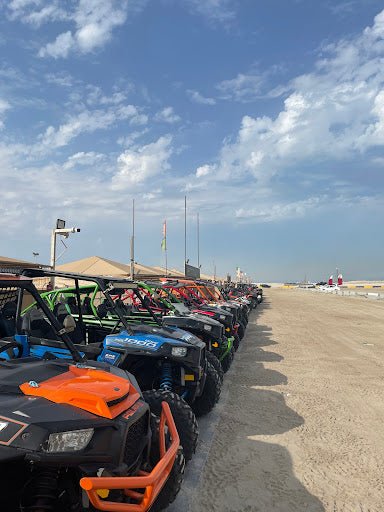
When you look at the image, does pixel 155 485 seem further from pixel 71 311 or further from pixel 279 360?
pixel 279 360

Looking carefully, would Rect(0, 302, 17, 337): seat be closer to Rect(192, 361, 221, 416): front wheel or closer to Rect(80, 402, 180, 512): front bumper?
Rect(80, 402, 180, 512): front bumper

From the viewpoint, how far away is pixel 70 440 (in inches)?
88.1

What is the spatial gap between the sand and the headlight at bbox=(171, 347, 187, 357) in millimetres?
939

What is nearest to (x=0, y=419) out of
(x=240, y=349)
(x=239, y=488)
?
(x=239, y=488)

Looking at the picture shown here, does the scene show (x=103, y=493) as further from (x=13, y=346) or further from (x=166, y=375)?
(x=166, y=375)

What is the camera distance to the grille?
255 cm

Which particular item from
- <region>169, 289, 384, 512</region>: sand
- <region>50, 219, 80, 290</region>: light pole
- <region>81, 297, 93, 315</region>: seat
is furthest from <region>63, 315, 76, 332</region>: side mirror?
<region>50, 219, 80, 290</region>: light pole

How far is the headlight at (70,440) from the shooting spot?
2.19m

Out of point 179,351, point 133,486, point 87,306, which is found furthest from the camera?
point 87,306

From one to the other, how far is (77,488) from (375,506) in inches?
99.5

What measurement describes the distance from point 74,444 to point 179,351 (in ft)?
8.96

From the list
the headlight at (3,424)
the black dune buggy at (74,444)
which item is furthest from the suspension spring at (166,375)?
the headlight at (3,424)

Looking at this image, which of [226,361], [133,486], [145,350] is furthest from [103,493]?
[226,361]

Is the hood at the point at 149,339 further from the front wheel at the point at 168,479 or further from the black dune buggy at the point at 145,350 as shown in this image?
the front wheel at the point at 168,479
